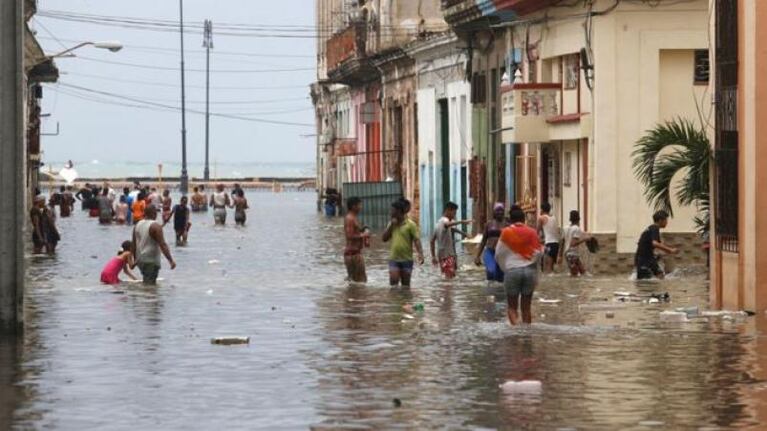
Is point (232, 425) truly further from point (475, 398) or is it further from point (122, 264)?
point (122, 264)

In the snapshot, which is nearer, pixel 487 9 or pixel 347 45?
pixel 487 9

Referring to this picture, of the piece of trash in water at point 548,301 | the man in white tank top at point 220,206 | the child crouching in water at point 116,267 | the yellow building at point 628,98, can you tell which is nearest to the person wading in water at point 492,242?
the piece of trash in water at point 548,301

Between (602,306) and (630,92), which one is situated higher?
(630,92)

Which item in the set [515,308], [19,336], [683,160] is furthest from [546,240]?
Answer: [19,336]

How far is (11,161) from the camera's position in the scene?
74.9 ft

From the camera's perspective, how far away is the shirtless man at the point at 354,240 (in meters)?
34.2

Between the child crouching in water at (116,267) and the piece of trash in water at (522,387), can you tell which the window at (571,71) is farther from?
the piece of trash in water at (522,387)

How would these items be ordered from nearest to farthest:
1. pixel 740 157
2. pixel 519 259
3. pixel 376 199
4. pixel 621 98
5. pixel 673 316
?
1. pixel 519 259
2. pixel 673 316
3. pixel 740 157
4. pixel 621 98
5. pixel 376 199

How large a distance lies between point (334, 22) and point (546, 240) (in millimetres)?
61937

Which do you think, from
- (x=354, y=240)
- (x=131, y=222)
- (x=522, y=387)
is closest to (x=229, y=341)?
(x=522, y=387)

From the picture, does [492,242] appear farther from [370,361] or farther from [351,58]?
[351,58]

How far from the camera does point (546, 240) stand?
134ft

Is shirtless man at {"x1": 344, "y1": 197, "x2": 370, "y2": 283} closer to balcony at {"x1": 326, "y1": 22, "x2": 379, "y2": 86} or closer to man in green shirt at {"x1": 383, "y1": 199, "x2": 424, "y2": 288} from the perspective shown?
man in green shirt at {"x1": 383, "y1": 199, "x2": 424, "y2": 288}

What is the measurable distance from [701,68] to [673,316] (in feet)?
52.4
